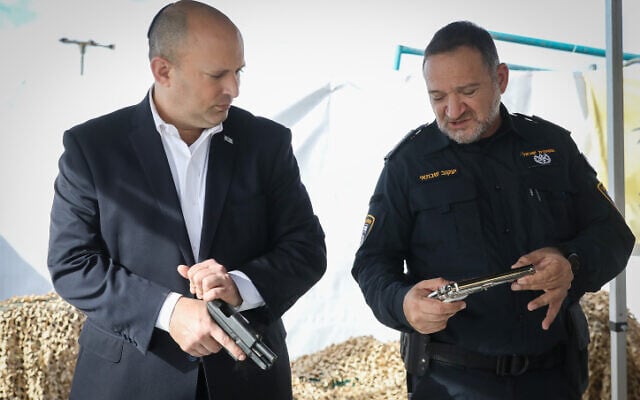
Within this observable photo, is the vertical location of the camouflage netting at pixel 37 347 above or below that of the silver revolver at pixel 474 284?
below

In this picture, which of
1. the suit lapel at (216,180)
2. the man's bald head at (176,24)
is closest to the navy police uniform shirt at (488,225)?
the suit lapel at (216,180)

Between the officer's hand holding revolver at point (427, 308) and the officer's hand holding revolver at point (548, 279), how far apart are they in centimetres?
20

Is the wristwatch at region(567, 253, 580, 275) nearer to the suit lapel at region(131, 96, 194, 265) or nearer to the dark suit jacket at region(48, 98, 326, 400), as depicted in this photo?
the dark suit jacket at region(48, 98, 326, 400)

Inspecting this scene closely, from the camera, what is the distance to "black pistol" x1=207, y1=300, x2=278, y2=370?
5.37ft

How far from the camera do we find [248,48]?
13.1 feet

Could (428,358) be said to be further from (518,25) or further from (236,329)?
(518,25)

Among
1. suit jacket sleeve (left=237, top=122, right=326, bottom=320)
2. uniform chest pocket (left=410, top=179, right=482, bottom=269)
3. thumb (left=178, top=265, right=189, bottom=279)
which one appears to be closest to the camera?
thumb (left=178, top=265, right=189, bottom=279)

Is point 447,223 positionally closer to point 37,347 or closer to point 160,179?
point 160,179

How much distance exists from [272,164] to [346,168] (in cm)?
210

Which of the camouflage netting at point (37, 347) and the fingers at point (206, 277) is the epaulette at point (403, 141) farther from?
the camouflage netting at point (37, 347)

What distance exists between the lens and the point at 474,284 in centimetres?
181

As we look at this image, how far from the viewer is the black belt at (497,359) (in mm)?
2098

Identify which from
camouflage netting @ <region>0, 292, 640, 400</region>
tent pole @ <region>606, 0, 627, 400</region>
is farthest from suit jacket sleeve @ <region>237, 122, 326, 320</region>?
camouflage netting @ <region>0, 292, 640, 400</region>

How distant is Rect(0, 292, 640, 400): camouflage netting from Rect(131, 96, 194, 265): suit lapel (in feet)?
8.08
